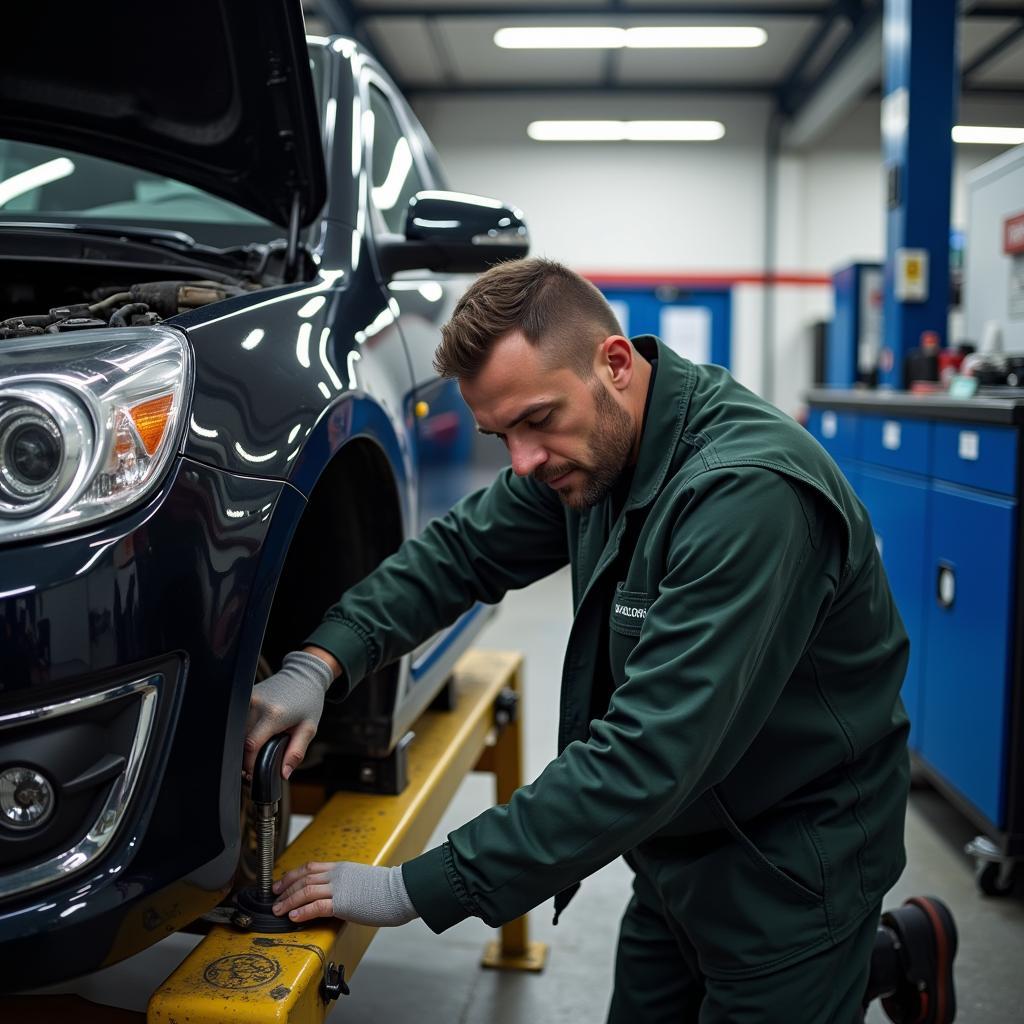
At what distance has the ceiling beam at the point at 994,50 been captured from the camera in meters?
8.73

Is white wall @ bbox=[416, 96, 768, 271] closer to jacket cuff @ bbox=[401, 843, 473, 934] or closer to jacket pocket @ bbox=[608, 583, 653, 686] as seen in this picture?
jacket pocket @ bbox=[608, 583, 653, 686]

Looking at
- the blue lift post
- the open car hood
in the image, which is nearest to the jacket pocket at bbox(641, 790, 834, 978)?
the open car hood

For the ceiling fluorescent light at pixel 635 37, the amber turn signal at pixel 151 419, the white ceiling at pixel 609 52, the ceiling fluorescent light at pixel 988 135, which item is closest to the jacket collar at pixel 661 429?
the amber turn signal at pixel 151 419

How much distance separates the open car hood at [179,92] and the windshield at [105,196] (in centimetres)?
23

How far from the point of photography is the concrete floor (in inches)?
80.6

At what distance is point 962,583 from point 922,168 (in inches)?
93.8

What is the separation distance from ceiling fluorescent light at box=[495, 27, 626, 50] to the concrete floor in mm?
7435

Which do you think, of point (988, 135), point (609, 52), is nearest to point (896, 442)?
point (609, 52)

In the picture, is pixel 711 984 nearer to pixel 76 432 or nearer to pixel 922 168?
pixel 76 432

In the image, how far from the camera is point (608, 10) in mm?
8148

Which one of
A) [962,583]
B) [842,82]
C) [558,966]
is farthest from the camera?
[842,82]

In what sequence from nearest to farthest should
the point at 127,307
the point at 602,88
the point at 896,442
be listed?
the point at 127,307 < the point at 896,442 < the point at 602,88

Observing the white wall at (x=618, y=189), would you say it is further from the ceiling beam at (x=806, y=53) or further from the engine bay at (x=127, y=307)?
the engine bay at (x=127, y=307)

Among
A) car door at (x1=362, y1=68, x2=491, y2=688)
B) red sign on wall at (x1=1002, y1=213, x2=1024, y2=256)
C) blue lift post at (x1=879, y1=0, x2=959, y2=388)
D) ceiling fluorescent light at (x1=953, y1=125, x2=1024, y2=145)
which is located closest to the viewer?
car door at (x1=362, y1=68, x2=491, y2=688)
